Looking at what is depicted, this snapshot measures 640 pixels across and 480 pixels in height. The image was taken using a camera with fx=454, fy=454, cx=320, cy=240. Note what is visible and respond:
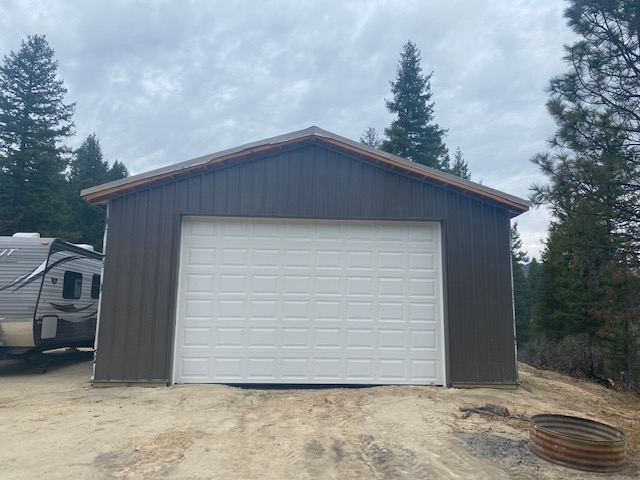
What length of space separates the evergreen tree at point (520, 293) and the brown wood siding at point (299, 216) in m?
25.5

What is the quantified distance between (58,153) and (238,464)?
24.7m

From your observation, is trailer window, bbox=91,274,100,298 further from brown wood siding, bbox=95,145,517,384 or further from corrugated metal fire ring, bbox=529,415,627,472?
corrugated metal fire ring, bbox=529,415,627,472

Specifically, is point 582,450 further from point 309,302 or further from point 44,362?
point 44,362

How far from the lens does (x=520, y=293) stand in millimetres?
34781

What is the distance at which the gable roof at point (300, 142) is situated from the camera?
25.3ft

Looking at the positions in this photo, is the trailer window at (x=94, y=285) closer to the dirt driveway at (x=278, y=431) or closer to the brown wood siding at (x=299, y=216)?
the dirt driveway at (x=278, y=431)

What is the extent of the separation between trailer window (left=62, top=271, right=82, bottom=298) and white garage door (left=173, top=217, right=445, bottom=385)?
3506mm

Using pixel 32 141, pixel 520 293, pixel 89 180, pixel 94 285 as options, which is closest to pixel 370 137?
pixel 520 293

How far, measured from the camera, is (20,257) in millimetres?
8773

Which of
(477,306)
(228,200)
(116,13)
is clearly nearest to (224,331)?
(228,200)

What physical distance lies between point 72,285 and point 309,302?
5555 mm

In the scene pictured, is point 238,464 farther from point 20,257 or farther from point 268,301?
point 20,257

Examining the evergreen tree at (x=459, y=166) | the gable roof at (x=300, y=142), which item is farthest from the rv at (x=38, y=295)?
the evergreen tree at (x=459, y=166)

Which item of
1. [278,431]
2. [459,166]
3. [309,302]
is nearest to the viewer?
[278,431]
